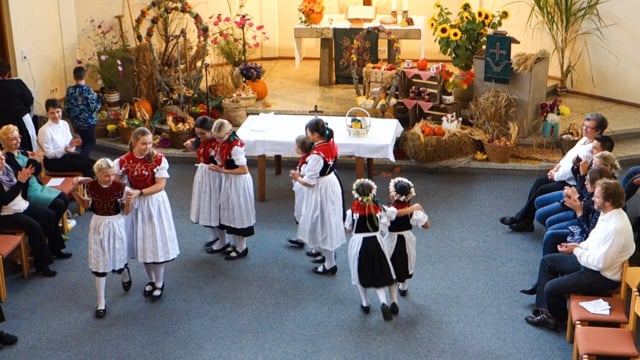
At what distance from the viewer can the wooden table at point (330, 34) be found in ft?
37.3

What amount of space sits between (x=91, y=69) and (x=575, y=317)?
774 cm

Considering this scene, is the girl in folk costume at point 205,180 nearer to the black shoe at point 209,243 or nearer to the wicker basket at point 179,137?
the black shoe at point 209,243

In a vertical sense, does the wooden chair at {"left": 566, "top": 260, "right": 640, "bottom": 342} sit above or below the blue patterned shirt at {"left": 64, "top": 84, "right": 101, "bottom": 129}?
below

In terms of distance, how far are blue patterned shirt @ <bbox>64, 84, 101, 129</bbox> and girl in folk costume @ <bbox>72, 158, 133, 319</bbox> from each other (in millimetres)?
2503

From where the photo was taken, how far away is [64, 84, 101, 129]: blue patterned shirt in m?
8.48

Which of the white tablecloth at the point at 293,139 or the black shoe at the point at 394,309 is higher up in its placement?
the white tablecloth at the point at 293,139

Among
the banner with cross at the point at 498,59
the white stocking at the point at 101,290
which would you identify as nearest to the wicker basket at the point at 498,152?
the banner with cross at the point at 498,59

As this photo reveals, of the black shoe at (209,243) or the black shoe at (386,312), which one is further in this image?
the black shoe at (209,243)

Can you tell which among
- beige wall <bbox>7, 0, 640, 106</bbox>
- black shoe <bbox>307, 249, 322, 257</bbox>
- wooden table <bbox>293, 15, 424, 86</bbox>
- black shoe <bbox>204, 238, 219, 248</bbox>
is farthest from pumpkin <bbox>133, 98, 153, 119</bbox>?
black shoe <bbox>307, 249, 322, 257</bbox>

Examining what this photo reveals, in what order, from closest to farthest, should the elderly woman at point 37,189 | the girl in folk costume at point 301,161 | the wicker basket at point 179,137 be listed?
the girl in folk costume at point 301,161 → the elderly woman at point 37,189 → the wicker basket at point 179,137

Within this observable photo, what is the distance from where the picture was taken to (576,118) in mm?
10438

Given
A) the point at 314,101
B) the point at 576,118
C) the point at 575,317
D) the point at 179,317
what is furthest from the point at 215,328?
the point at 576,118

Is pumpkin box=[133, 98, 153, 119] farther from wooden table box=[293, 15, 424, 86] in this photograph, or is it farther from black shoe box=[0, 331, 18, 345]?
black shoe box=[0, 331, 18, 345]

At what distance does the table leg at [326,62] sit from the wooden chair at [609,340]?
7.02 metres
